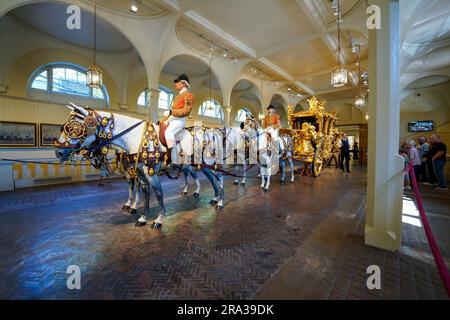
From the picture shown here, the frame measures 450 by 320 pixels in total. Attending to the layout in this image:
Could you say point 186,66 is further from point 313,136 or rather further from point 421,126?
point 421,126

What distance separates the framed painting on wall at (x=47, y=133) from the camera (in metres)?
7.75

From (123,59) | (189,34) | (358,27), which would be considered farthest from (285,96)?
(123,59)

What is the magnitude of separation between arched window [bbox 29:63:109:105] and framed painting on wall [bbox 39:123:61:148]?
1577 millimetres

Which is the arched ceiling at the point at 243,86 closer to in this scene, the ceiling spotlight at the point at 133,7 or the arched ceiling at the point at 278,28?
the arched ceiling at the point at 278,28

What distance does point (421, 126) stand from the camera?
15.7 meters

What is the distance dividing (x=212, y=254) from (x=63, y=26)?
34.1ft

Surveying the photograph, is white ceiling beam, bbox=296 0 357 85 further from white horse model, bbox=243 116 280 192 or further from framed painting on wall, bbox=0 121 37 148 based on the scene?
framed painting on wall, bbox=0 121 37 148

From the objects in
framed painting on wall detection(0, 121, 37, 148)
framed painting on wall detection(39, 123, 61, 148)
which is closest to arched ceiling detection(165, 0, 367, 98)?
framed painting on wall detection(39, 123, 61, 148)

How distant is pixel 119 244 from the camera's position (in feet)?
9.05

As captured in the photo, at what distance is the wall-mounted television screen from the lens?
1531 centimetres

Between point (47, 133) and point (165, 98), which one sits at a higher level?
point (165, 98)

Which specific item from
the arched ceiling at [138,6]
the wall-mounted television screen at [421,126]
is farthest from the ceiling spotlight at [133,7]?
the wall-mounted television screen at [421,126]

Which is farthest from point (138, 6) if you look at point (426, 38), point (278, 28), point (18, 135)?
point (426, 38)
